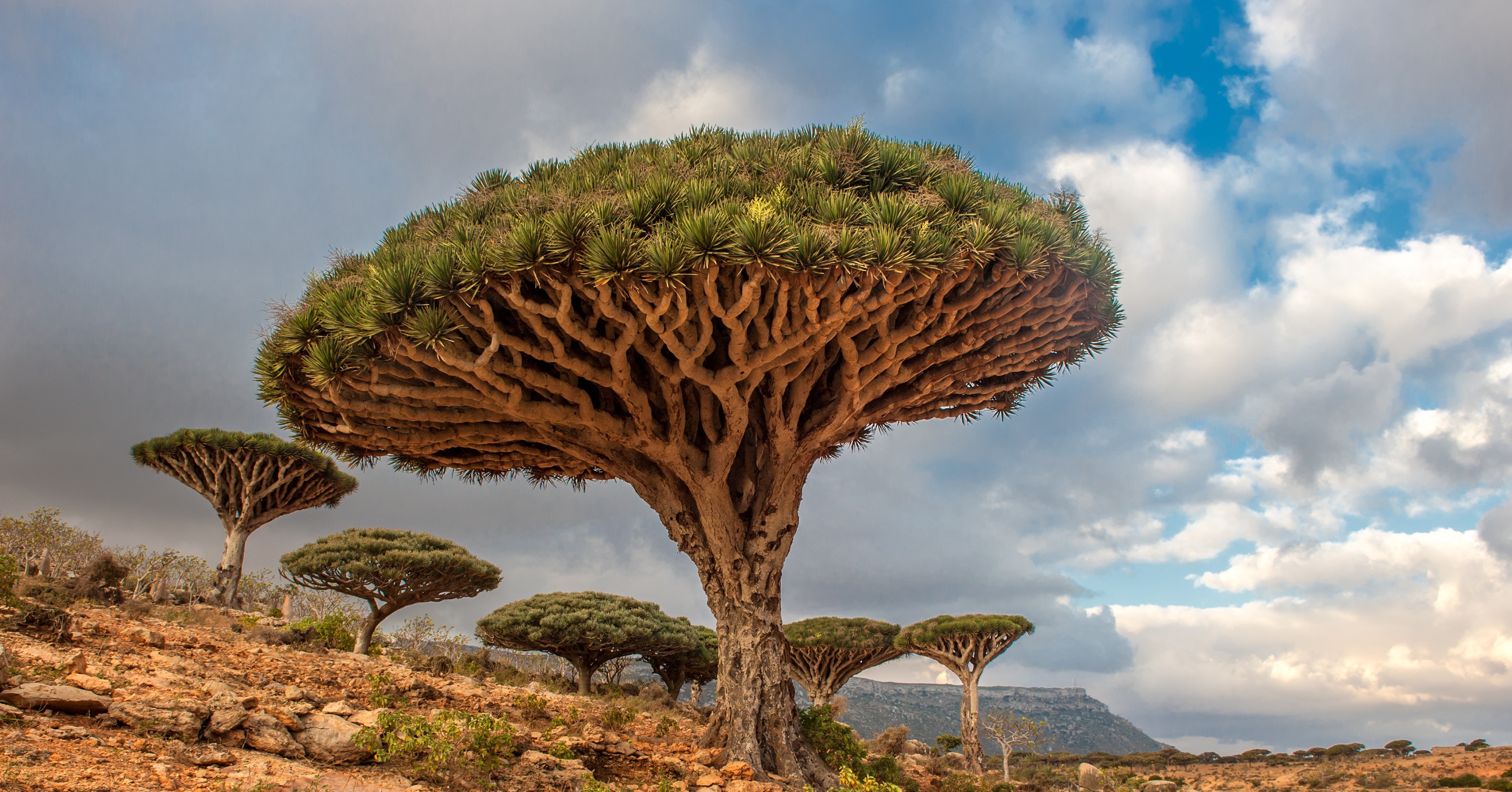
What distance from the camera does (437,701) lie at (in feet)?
33.8

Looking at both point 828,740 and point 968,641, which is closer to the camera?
point 828,740

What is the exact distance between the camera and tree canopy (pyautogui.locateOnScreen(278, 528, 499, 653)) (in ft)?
75.1

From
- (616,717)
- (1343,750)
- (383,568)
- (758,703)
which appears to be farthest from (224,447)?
(1343,750)

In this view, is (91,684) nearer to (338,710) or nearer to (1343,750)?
(338,710)

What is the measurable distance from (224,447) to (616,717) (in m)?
18.9

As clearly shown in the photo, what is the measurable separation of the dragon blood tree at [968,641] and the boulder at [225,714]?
23374 millimetres

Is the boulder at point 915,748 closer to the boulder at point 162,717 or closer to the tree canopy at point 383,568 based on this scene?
the tree canopy at point 383,568

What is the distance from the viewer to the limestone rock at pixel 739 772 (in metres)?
8.66

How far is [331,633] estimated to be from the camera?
47.0 feet

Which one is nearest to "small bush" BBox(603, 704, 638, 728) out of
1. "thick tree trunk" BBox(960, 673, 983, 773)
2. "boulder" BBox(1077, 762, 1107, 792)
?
"boulder" BBox(1077, 762, 1107, 792)

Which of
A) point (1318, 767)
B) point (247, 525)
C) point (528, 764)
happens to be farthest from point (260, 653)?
point (1318, 767)

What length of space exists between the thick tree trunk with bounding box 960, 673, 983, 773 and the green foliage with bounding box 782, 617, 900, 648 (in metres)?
3.18

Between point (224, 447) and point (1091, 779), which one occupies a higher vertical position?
point (224, 447)

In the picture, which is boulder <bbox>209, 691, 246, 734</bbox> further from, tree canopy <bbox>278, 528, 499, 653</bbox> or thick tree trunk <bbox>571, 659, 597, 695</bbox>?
thick tree trunk <bbox>571, 659, 597, 695</bbox>
